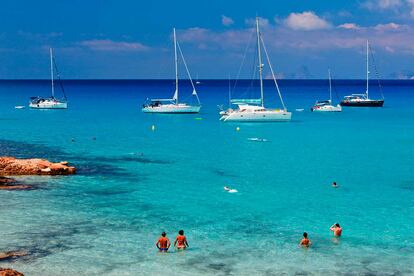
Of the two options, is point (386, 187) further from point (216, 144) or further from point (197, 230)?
point (216, 144)

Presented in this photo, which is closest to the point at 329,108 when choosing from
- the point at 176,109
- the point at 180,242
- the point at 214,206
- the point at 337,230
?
the point at 176,109

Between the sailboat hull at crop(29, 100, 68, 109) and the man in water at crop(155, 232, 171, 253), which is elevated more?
the sailboat hull at crop(29, 100, 68, 109)

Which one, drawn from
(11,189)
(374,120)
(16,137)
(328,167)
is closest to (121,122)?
(16,137)

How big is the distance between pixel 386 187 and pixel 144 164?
22363 mm

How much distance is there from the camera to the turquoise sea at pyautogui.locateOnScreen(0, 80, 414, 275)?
2684 cm

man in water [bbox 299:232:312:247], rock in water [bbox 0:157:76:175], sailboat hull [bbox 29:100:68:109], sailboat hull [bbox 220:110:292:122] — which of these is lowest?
man in water [bbox 299:232:312:247]

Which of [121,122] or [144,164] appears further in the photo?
[121,122]

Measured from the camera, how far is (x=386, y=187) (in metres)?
43.9

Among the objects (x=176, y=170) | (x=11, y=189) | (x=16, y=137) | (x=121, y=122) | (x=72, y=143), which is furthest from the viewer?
(x=121, y=122)

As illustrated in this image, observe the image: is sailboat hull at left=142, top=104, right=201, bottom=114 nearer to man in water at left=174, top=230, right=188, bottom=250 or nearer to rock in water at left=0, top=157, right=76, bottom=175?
rock in water at left=0, top=157, right=76, bottom=175

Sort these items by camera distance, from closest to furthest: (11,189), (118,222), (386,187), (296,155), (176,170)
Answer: (118,222), (11,189), (386,187), (176,170), (296,155)

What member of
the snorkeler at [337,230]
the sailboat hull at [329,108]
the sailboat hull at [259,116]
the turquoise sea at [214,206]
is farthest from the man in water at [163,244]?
the sailboat hull at [329,108]

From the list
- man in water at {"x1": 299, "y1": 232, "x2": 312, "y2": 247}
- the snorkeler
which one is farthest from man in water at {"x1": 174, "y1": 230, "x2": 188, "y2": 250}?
the snorkeler

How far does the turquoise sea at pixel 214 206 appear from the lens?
26844 millimetres
